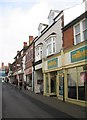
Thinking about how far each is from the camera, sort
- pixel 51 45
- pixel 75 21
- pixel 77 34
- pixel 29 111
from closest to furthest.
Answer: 1. pixel 29 111
2. pixel 75 21
3. pixel 77 34
4. pixel 51 45

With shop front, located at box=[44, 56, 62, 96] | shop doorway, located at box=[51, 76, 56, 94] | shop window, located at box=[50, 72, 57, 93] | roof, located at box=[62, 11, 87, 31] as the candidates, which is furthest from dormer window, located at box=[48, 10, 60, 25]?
shop doorway, located at box=[51, 76, 56, 94]

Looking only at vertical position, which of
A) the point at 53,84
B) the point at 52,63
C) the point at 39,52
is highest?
the point at 39,52

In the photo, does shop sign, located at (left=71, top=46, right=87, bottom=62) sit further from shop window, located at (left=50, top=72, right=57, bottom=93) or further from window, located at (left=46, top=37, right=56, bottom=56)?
shop window, located at (left=50, top=72, right=57, bottom=93)

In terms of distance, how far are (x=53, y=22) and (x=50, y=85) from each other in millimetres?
6674

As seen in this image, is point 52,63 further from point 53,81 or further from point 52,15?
point 52,15

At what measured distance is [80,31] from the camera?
18719mm

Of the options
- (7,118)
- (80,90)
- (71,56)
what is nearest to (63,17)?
(71,56)

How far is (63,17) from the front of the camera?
886 inches

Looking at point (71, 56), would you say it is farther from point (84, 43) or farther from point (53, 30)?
point (53, 30)

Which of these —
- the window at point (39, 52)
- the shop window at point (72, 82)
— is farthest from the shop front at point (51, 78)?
the window at point (39, 52)

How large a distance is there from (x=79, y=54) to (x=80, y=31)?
2124 mm

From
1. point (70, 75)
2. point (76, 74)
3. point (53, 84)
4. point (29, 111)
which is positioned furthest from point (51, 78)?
point (29, 111)

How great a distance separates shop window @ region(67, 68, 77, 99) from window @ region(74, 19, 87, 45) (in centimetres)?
244

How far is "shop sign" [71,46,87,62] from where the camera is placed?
1675 centimetres
